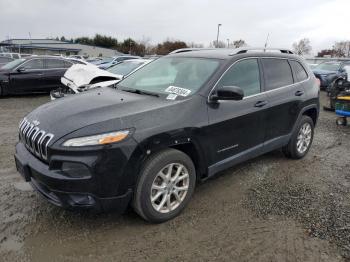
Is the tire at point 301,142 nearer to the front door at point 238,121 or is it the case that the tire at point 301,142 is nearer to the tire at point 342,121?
the front door at point 238,121

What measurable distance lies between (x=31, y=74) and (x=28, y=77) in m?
0.17

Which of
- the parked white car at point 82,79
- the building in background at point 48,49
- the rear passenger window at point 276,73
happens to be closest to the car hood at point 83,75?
the parked white car at point 82,79

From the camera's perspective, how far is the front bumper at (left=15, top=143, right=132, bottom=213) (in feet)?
8.98

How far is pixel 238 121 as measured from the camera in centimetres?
382

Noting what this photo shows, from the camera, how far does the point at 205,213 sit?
11.6 feet

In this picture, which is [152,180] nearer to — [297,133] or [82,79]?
[297,133]

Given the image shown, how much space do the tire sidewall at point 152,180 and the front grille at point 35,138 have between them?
92 centimetres

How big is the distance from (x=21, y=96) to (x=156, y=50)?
62566 mm

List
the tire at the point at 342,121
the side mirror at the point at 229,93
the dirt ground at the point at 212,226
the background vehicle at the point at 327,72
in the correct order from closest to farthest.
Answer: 1. the dirt ground at the point at 212,226
2. the side mirror at the point at 229,93
3. the tire at the point at 342,121
4. the background vehicle at the point at 327,72

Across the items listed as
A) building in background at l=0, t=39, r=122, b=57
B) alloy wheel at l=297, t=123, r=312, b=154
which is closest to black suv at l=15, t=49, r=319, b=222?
alloy wheel at l=297, t=123, r=312, b=154

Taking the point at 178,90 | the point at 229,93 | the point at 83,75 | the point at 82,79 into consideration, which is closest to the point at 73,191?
the point at 178,90

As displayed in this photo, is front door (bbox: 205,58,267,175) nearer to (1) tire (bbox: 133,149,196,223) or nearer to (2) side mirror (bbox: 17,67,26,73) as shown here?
(1) tire (bbox: 133,149,196,223)

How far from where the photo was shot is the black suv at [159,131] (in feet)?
9.09

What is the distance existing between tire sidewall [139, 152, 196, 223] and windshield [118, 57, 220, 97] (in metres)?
0.76
